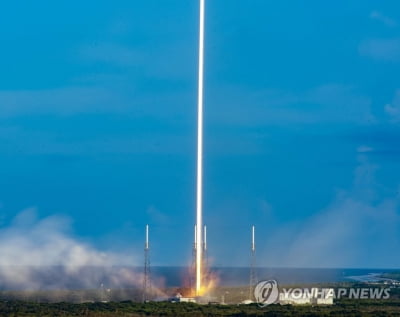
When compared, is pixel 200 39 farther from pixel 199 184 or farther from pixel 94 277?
pixel 94 277

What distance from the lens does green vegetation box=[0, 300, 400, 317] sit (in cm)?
9025

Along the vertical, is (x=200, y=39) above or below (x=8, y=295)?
above

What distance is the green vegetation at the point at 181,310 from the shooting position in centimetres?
9025

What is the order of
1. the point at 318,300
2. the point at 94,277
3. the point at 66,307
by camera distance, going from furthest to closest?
the point at 94,277 → the point at 318,300 → the point at 66,307

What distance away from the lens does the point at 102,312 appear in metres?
92.9

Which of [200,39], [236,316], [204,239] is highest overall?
[200,39]

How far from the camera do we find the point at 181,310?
91.4 metres

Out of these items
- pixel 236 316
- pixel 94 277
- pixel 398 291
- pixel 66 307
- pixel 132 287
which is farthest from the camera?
pixel 94 277

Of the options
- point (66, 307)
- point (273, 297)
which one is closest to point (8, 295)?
point (66, 307)

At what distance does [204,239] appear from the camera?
92.8 meters

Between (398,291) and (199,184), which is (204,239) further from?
(398,291)

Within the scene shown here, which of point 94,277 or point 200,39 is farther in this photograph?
point 94,277

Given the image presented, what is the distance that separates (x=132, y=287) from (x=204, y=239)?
6836cm

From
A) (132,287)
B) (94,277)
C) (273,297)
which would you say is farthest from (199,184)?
(94,277)
